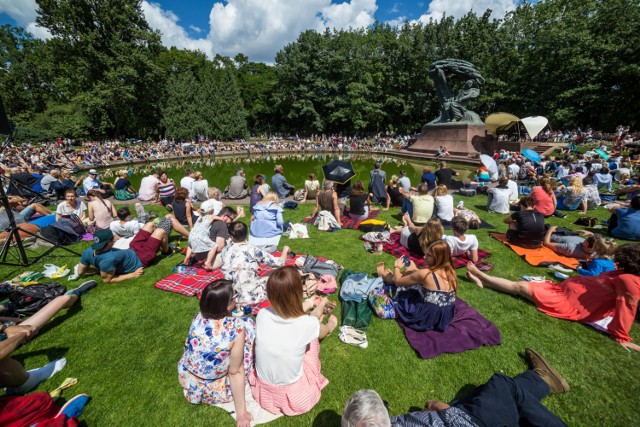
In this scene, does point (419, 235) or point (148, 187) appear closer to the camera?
point (419, 235)

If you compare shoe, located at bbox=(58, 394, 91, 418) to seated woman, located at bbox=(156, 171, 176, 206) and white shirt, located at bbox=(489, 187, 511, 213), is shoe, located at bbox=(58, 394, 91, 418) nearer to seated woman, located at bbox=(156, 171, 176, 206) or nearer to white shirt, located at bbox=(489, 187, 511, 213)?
seated woman, located at bbox=(156, 171, 176, 206)

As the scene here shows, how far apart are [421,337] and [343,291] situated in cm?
125

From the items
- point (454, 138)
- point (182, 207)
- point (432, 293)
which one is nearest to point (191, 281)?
point (182, 207)

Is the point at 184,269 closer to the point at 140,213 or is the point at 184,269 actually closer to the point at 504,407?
the point at 140,213

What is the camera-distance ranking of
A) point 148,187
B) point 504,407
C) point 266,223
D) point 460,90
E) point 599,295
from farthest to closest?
point 460,90
point 148,187
point 266,223
point 599,295
point 504,407

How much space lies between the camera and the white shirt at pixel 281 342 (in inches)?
99.9

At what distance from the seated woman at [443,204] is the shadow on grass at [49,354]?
24.0 ft

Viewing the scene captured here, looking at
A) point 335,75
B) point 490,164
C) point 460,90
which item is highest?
point 335,75

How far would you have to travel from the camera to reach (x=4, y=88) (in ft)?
133

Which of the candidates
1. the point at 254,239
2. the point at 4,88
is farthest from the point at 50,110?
the point at 254,239

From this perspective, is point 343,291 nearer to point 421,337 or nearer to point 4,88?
point 421,337

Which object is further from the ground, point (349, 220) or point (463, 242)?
point (463, 242)

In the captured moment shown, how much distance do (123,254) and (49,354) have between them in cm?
190

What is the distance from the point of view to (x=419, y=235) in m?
5.53
